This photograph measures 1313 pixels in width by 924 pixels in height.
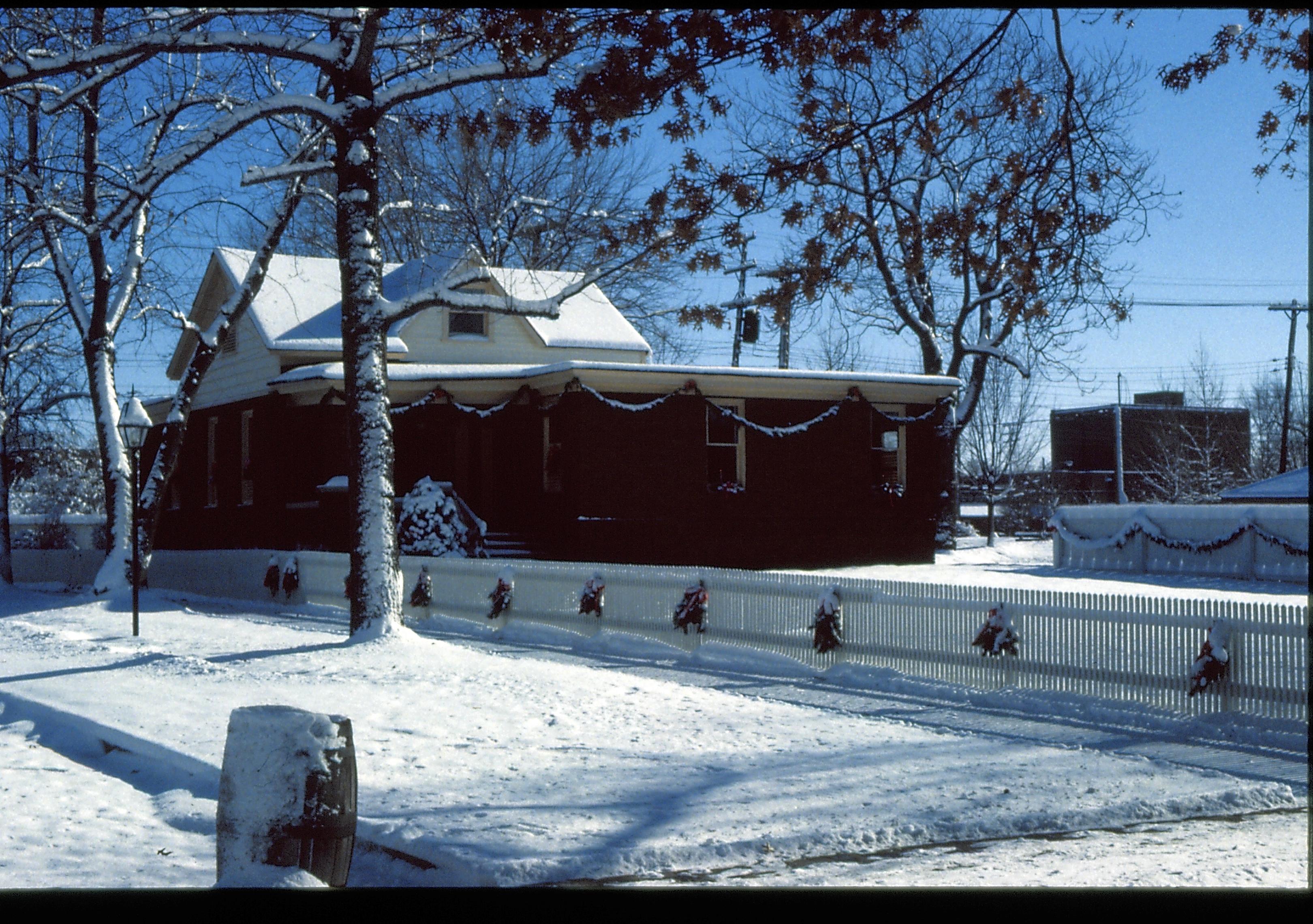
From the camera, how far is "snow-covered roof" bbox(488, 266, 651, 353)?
34.8 metres

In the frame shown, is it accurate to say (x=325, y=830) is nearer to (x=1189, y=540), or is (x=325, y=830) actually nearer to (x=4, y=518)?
(x=1189, y=540)

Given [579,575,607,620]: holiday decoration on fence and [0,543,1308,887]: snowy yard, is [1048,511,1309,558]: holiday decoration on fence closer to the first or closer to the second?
[579,575,607,620]: holiday decoration on fence

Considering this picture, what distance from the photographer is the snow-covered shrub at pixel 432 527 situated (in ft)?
92.7

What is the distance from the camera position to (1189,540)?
109 feet

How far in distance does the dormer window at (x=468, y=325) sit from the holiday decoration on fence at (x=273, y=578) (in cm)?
904

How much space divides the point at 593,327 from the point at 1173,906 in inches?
1231

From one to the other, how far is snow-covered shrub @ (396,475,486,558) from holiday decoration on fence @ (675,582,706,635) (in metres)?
11.3

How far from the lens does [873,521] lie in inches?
1246

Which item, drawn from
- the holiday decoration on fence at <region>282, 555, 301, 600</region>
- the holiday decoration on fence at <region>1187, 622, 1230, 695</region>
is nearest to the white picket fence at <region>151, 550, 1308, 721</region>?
the holiday decoration on fence at <region>1187, 622, 1230, 695</region>

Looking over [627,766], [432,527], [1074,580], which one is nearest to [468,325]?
[432,527]

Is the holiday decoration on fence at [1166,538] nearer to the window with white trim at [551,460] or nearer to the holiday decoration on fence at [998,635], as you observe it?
the window with white trim at [551,460]

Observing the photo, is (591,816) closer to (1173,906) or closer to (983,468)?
(1173,906)

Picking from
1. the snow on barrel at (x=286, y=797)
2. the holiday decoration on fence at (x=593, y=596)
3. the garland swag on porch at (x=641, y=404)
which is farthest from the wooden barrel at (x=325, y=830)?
the garland swag on porch at (x=641, y=404)

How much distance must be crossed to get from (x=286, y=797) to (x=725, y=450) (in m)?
26.0
